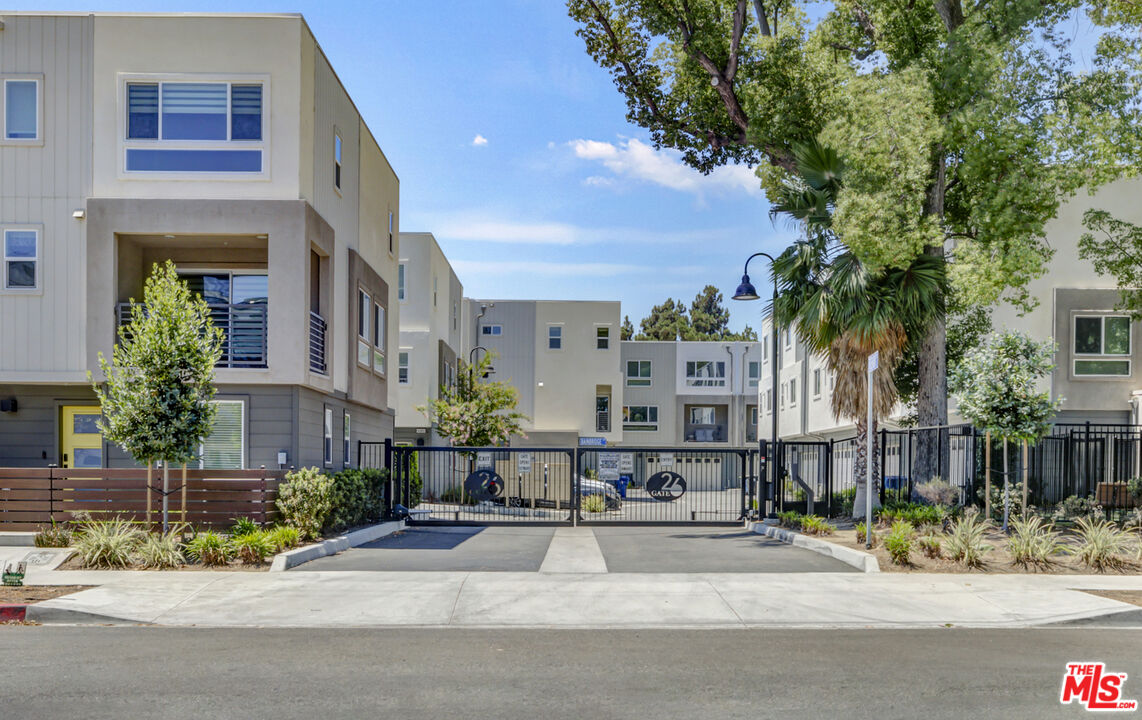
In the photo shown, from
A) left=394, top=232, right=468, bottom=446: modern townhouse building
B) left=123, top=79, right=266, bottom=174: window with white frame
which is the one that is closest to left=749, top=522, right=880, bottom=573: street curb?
left=123, top=79, right=266, bottom=174: window with white frame

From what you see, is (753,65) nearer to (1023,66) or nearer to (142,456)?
(1023,66)

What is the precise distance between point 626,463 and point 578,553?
6.85 m

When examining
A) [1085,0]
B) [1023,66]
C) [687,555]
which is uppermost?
[1085,0]

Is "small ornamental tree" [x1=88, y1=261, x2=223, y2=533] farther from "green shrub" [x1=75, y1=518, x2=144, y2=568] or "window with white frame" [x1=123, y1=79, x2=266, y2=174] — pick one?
"window with white frame" [x1=123, y1=79, x2=266, y2=174]

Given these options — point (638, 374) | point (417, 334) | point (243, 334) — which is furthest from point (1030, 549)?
point (638, 374)

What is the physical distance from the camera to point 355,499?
19656mm

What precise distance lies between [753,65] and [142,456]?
16.3m

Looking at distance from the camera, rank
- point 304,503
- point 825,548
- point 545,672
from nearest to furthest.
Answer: point 545,672 < point 825,548 < point 304,503

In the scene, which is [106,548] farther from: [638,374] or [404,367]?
[638,374]

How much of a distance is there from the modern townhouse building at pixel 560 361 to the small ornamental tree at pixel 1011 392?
35645 millimetres

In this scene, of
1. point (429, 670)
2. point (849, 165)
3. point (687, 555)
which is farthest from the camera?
point (849, 165)

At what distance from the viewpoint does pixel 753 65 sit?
955 inches

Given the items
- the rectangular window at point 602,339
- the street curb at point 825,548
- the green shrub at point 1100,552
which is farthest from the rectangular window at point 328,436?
the rectangular window at point 602,339

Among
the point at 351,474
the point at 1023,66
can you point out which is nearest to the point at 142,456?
the point at 351,474
